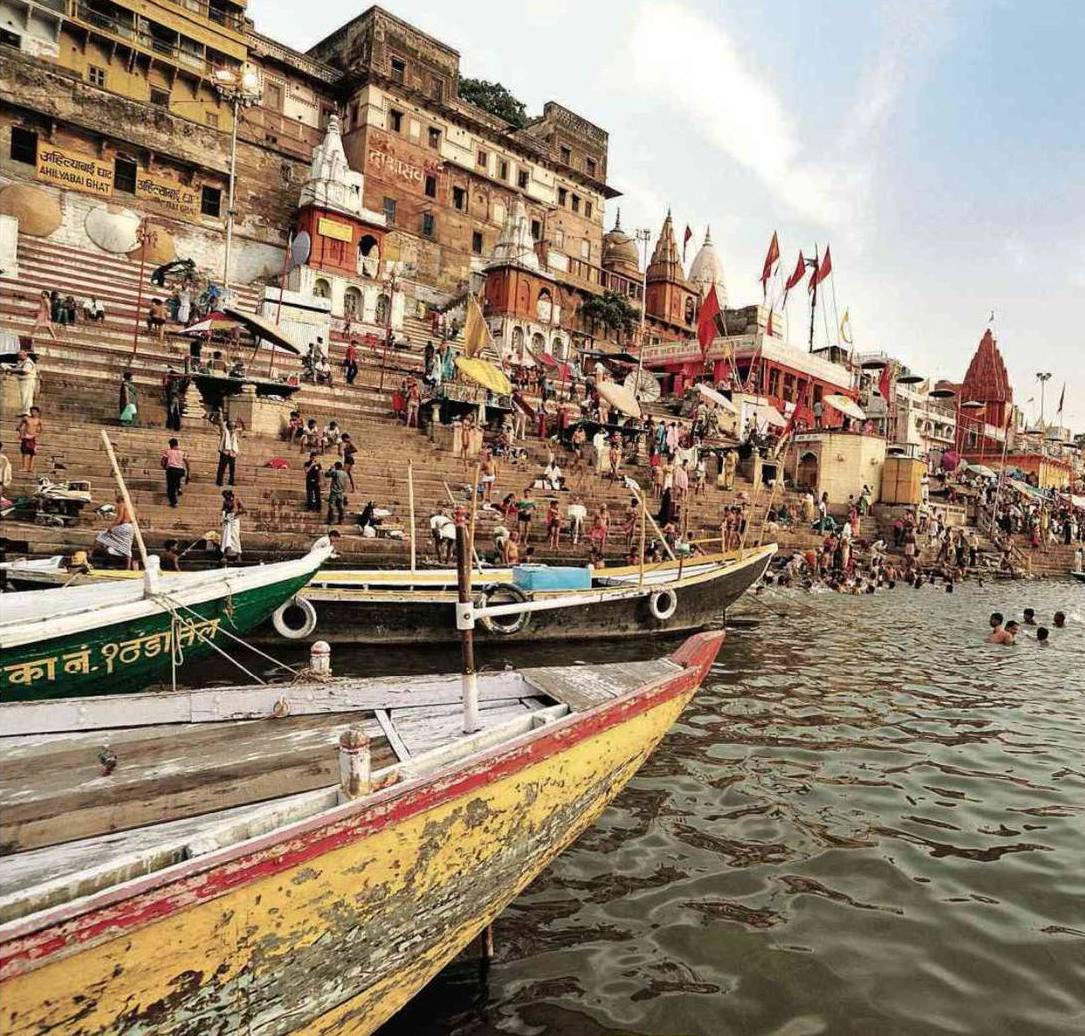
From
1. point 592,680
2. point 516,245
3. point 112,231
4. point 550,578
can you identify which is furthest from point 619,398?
point 516,245

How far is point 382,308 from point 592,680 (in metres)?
33.2

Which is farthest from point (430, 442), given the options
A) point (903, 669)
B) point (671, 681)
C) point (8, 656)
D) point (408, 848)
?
point (408, 848)

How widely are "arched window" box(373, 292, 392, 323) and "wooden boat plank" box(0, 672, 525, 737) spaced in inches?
1264

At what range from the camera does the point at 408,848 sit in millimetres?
2775

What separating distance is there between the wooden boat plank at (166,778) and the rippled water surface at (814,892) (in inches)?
48.0

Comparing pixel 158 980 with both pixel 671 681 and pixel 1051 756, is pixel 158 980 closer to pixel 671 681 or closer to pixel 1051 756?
pixel 671 681

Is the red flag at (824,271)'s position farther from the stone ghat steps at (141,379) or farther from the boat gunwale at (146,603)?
the boat gunwale at (146,603)

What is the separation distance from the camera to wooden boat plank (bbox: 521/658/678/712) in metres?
4.39

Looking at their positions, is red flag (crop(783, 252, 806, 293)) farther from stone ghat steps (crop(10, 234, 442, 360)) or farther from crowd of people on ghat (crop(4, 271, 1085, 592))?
stone ghat steps (crop(10, 234, 442, 360))

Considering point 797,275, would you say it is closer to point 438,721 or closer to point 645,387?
point 645,387

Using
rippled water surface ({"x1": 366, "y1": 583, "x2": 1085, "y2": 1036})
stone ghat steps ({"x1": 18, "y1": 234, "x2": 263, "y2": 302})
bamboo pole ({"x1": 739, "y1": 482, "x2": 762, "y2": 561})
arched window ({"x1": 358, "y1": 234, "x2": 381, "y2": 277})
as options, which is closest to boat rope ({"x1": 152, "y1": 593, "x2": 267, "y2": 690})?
rippled water surface ({"x1": 366, "y1": 583, "x2": 1085, "y2": 1036})

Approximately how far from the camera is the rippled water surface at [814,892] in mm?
3482

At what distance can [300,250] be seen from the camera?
1259 inches

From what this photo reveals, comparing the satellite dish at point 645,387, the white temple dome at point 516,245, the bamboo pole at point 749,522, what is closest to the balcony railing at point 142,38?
the white temple dome at point 516,245
